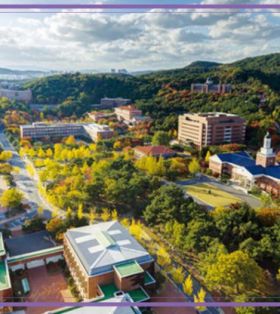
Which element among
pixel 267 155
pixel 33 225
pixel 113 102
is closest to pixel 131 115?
pixel 113 102

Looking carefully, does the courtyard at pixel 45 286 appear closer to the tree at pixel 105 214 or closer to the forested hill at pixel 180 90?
the tree at pixel 105 214

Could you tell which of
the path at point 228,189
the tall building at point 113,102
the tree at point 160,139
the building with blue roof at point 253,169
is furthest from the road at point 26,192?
the tall building at point 113,102

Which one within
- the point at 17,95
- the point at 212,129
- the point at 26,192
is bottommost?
the point at 26,192

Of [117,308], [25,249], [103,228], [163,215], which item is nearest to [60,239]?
[25,249]

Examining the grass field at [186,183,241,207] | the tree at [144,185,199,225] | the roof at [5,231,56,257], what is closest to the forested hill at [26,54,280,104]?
the grass field at [186,183,241,207]

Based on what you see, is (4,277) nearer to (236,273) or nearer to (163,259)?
(163,259)

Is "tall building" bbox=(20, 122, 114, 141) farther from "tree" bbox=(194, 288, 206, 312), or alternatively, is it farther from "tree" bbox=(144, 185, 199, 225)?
"tree" bbox=(194, 288, 206, 312)

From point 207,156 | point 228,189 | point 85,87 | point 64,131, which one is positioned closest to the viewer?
point 228,189

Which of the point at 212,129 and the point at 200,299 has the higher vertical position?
the point at 212,129
